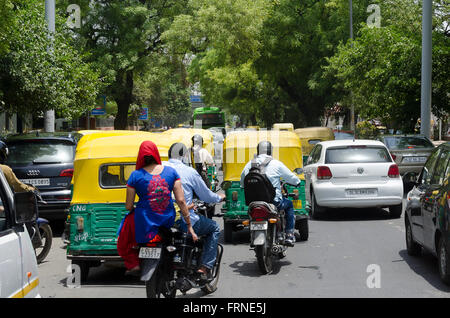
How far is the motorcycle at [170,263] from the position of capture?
6.25 m

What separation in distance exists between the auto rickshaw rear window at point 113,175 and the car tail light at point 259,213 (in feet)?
5.18

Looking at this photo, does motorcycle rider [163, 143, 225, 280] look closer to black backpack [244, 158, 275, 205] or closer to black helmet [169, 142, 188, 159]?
black helmet [169, 142, 188, 159]

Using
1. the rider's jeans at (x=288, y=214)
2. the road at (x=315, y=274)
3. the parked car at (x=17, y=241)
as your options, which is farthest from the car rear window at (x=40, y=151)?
the parked car at (x=17, y=241)

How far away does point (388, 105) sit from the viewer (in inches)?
1073

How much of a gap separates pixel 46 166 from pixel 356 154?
20.2 ft

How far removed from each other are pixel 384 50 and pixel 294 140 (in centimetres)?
1514

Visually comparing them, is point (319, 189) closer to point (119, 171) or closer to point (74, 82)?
point (119, 171)

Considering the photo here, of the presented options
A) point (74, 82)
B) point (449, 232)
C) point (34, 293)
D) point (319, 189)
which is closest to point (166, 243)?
point (34, 293)

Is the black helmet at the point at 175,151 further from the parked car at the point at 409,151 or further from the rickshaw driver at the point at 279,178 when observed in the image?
the parked car at the point at 409,151

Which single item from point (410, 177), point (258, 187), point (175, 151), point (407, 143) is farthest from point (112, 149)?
point (407, 143)

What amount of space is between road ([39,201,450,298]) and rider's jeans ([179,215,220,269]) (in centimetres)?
48

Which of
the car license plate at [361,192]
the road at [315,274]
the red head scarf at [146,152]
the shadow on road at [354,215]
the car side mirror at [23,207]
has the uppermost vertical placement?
the red head scarf at [146,152]

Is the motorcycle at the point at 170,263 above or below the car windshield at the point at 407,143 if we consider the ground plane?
below

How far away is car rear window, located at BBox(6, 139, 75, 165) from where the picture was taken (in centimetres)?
1281
